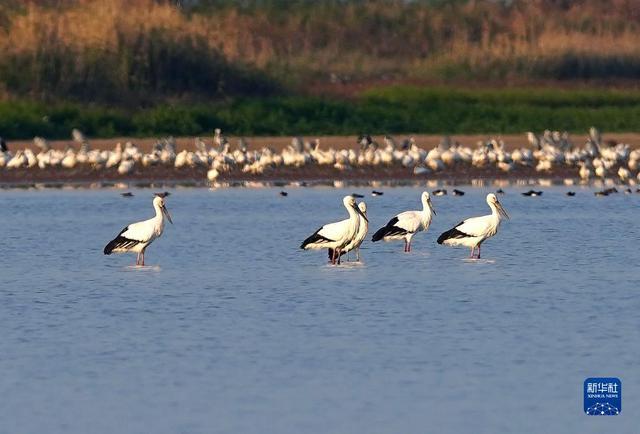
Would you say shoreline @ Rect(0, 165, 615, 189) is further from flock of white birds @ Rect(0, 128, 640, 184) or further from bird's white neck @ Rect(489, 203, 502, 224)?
bird's white neck @ Rect(489, 203, 502, 224)

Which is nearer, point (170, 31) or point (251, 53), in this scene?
point (170, 31)

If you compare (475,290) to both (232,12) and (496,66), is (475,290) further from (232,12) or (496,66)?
(232,12)

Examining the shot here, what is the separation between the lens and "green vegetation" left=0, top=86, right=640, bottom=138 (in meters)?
41.2

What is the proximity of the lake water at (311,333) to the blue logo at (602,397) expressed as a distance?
0.21 ft

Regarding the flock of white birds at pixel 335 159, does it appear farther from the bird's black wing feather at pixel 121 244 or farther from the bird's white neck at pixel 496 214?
the bird's black wing feather at pixel 121 244

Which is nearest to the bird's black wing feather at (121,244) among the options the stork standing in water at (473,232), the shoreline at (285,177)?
the stork standing in water at (473,232)

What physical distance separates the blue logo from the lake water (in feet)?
0.21

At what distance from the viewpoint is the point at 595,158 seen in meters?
36.7

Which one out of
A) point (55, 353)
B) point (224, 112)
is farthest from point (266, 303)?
point (224, 112)

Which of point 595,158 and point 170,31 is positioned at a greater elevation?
point 170,31

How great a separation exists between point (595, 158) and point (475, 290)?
21.1 meters

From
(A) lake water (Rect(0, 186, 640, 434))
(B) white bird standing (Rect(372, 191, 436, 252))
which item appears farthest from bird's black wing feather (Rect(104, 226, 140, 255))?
(B) white bird standing (Rect(372, 191, 436, 252))

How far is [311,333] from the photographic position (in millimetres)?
13320

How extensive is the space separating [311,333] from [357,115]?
3019 centimetres
